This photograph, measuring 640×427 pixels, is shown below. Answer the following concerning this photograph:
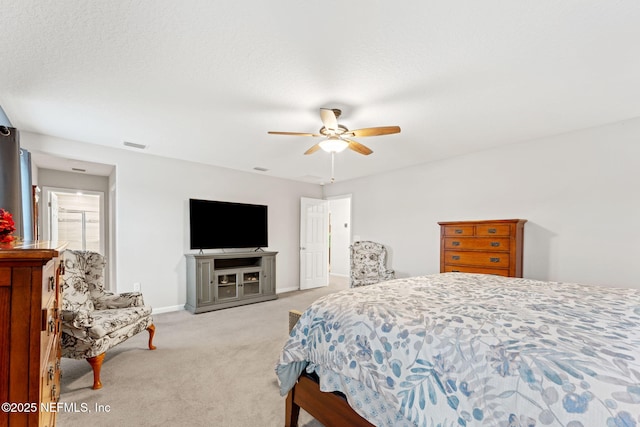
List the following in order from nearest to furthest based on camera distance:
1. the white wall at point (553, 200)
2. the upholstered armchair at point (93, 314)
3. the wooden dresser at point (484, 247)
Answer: the upholstered armchair at point (93, 314) < the white wall at point (553, 200) < the wooden dresser at point (484, 247)

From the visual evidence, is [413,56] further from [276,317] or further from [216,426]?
[276,317]

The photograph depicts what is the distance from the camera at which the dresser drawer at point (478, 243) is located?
3320 mm

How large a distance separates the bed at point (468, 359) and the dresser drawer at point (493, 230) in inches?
56.6

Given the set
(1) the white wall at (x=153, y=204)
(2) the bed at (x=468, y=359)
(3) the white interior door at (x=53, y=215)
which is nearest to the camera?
(2) the bed at (x=468, y=359)

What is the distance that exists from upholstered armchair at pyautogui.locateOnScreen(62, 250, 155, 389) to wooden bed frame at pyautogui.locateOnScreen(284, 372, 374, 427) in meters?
1.59

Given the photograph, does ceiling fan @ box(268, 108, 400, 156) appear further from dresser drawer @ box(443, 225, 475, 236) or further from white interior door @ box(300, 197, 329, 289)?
white interior door @ box(300, 197, 329, 289)

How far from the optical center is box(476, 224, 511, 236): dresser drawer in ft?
10.8

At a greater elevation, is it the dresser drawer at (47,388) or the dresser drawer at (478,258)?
the dresser drawer at (478,258)

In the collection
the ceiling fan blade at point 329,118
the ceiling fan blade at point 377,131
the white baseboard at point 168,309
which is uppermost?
the ceiling fan blade at point 329,118

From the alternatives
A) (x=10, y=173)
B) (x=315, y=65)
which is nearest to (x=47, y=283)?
(x=315, y=65)

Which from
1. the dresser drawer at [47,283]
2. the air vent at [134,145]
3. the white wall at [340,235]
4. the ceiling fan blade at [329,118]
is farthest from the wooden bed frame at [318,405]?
the white wall at [340,235]

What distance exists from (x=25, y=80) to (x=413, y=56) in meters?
2.83

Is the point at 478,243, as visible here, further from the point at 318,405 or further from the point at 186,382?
the point at 186,382

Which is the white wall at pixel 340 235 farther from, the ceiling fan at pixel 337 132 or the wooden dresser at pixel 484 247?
the ceiling fan at pixel 337 132
